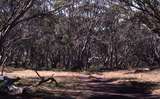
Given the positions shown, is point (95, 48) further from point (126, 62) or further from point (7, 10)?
point (7, 10)

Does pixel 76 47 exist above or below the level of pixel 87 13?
below

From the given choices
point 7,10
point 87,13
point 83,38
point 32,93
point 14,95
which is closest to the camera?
point 14,95

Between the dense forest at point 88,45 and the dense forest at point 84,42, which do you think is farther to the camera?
the dense forest at point 84,42

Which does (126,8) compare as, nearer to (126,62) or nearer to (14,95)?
(14,95)

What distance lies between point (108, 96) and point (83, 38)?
41428 mm

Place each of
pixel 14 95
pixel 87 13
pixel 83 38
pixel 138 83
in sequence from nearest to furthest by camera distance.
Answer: pixel 14 95 < pixel 138 83 < pixel 87 13 < pixel 83 38

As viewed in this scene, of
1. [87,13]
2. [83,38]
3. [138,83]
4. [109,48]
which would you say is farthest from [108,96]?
[109,48]

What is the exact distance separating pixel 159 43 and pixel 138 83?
1431 inches

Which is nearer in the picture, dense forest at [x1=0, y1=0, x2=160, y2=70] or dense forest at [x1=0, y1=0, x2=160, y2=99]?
dense forest at [x1=0, y1=0, x2=160, y2=99]

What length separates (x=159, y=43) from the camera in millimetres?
66125

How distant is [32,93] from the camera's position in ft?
67.2

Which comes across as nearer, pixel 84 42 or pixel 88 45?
pixel 84 42

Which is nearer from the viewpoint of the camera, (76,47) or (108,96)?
(108,96)

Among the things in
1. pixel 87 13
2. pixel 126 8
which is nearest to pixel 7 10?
pixel 126 8
